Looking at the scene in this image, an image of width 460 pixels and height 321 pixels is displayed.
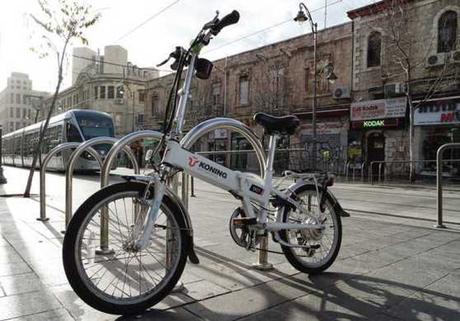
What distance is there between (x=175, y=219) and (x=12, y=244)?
262 cm

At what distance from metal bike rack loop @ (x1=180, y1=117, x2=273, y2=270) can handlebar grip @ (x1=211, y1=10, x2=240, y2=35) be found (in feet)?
2.23

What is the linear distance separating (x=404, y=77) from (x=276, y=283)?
20065 millimetres

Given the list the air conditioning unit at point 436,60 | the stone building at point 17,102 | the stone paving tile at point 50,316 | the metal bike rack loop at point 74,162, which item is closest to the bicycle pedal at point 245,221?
the stone paving tile at point 50,316

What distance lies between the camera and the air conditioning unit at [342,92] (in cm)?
2355

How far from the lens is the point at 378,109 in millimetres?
21781

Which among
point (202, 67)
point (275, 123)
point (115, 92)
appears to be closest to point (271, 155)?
point (275, 123)

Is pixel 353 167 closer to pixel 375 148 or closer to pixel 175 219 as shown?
pixel 375 148

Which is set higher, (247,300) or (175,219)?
(175,219)

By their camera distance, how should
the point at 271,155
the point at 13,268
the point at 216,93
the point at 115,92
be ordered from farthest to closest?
1. the point at 115,92
2. the point at 216,93
3. the point at 13,268
4. the point at 271,155

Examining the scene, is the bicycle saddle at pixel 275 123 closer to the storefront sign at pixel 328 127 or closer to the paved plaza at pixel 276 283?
the paved plaza at pixel 276 283

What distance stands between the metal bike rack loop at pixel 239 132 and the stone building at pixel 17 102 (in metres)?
63.7

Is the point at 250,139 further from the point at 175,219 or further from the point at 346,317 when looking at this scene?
the point at 346,317

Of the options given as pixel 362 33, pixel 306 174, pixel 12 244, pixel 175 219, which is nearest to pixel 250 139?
pixel 306 174

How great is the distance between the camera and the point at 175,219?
2969 millimetres
